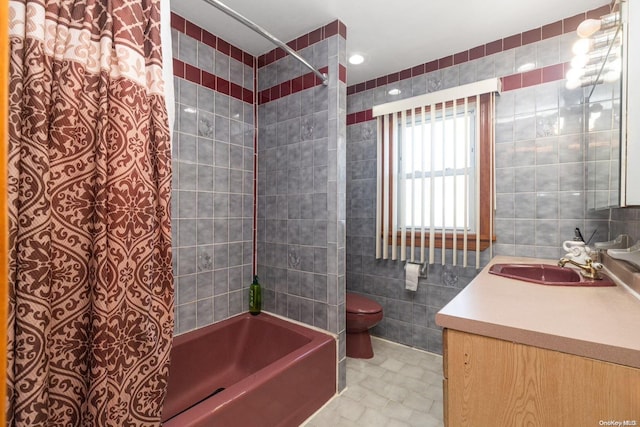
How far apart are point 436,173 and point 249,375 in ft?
6.49

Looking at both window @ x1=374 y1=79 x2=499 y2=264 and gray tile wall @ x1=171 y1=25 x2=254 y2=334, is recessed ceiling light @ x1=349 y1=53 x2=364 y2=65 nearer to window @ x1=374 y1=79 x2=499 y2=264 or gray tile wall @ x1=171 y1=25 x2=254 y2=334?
window @ x1=374 y1=79 x2=499 y2=264

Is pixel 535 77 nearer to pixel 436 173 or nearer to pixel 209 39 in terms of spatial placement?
pixel 436 173

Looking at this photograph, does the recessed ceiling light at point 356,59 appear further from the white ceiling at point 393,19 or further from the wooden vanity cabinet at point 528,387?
the wooden vanity cabinet at point 528,387

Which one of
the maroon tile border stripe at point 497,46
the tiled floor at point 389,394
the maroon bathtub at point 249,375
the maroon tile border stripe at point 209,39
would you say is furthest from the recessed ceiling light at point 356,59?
the tiled floor at point 389,394

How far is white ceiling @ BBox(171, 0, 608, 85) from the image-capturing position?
1733 mm

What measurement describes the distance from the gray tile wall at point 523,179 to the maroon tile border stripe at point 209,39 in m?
1.25

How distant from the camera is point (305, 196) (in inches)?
78.4

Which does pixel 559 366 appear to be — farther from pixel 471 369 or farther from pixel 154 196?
pixel 154 196

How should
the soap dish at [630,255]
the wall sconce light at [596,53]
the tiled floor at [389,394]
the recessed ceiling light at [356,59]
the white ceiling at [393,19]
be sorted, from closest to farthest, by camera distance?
the soap dish at [630,255]
the wall sconce light at [596,53]
the tiled floor at [389,394]
the white ceiling at [393,19]
the recessed ceiling light at [356,59]

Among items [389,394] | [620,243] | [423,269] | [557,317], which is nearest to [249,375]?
[389,394]

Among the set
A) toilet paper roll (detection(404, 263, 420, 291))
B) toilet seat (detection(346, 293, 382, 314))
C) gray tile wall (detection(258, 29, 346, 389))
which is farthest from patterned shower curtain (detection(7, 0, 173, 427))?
toilet paper roll (detection(404, 263, 420, 291))

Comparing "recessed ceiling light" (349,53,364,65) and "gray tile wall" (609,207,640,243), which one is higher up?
"recessed ceiling light" (349,53,364,65)

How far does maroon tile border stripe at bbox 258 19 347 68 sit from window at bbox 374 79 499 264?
81cm

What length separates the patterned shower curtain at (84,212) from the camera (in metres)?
0.75
